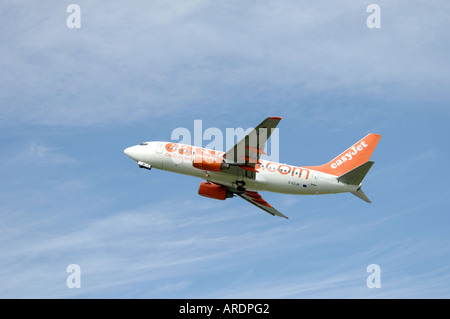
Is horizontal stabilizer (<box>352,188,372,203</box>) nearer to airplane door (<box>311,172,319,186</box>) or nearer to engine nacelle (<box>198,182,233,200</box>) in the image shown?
airplane door (<box>311,172,319,186</box>)

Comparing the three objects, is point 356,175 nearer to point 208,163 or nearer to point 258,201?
point 258,201

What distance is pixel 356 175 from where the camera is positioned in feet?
230

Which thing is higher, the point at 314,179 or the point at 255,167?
the point at 255,167

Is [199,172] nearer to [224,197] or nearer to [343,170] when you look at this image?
[224,197]

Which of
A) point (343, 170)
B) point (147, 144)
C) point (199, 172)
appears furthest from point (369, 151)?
point (147, 144)

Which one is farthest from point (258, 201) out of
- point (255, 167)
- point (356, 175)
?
point (356, 175)

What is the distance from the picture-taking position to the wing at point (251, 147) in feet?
212

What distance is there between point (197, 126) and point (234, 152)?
17.6 ft

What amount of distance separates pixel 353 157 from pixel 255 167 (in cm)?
1278

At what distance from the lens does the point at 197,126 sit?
7044 centimetres

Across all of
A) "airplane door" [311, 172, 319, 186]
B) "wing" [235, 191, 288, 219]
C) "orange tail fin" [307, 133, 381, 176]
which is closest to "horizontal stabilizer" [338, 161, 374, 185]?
"airplane door" [311, 172, 319, 186]

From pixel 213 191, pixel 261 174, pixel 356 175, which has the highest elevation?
pixel 261 174

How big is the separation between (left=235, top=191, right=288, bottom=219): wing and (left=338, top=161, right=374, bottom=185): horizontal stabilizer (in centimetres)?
1358

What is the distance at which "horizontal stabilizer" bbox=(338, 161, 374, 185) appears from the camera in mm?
69000
